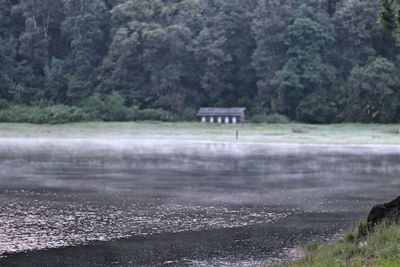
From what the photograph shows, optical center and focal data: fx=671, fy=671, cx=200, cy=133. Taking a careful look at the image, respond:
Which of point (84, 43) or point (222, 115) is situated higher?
point (84, 43)

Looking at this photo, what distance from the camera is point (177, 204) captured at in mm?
23750

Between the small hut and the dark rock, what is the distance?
202 ft

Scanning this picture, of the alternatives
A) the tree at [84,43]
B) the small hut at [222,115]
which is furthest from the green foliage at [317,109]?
the tree at [84,43]

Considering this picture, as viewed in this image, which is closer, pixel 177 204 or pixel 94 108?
pixel 177 204

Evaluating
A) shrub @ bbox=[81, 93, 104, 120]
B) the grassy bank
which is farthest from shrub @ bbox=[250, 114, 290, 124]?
the grassy bank

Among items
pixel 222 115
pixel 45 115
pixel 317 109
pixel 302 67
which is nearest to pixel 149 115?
pixel 222 115

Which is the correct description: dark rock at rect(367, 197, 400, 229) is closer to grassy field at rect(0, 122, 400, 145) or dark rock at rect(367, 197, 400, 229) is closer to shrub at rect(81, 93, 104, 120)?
grassy field at rect(0, 122, 400, 145)

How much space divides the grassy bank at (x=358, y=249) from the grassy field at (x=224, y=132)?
44989 mm

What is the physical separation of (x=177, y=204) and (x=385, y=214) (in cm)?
930

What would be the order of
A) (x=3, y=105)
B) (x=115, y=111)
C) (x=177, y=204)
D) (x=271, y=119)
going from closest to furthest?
(x=177, y=204) < (x=271, y=119) < (x=115, y=111) < (x=3, y=105)

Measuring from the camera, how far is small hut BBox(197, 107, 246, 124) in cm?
7819

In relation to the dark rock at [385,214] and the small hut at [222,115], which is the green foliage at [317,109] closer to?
the small hut at [222,115]

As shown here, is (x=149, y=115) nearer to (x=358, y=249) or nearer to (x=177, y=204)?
(x=177, y=204)

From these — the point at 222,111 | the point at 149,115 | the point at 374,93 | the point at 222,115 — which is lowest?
the point at 149,115
